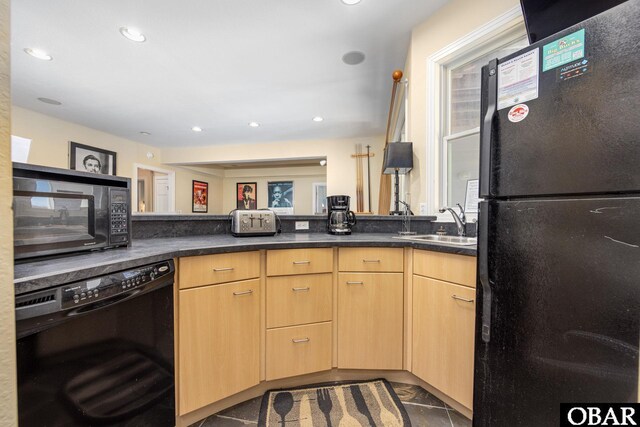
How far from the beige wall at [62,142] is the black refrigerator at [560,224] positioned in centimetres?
467

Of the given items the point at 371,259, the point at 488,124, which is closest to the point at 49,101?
the point at 371,259

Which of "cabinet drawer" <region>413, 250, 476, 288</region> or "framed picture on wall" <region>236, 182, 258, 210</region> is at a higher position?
"framed picture on wall" <region>236, 182, 258, 210</region>

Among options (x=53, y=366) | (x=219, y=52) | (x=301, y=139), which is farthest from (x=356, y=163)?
(x=53, y=366)

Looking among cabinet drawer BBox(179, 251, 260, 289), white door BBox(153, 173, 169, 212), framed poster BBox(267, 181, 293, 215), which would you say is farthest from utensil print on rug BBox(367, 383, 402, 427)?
white door BBox(153, 173, 169, 212)

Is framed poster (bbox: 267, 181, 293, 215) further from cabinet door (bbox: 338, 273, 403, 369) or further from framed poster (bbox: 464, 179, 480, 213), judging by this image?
cabinet door (bbox: 338, 273, 403, 369)

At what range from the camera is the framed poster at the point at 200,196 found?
6991mm

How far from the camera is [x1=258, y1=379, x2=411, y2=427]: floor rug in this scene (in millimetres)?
1246

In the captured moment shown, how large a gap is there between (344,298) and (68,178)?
1404 millimetres

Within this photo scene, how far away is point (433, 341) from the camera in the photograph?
1344mm

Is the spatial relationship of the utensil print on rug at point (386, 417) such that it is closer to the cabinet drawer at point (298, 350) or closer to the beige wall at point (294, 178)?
the cabinet drawer at point (298, 350)

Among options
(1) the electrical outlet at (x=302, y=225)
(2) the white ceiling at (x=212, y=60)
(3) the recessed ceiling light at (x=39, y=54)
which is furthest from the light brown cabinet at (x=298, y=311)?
(3) the recessed ceiling light at (x=39, y=54)

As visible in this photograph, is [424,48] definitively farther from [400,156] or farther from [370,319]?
[370,319]

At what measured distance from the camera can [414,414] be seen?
1.31 metres

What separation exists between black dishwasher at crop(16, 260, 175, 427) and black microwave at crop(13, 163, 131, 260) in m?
0.28
